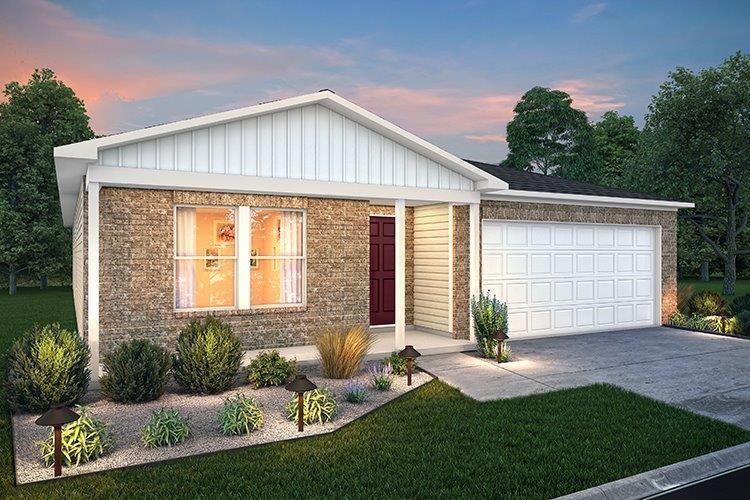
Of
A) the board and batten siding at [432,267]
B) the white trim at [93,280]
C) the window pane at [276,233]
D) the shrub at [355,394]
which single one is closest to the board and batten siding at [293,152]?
the white trim at [93,280]

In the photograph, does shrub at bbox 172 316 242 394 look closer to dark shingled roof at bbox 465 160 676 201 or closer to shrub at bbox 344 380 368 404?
shrub at bbox 344 380 368 404

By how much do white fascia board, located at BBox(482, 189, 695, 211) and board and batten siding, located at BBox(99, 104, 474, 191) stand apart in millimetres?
1744

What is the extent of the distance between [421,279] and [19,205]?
26.2m

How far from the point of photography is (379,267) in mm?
13086

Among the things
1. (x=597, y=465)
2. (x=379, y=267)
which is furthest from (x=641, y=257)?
(x=597, y=465)

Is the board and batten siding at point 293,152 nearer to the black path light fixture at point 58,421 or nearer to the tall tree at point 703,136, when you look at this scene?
the black path light fixture at point 58,421

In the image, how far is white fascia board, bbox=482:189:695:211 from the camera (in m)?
12.0

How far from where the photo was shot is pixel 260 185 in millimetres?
9305

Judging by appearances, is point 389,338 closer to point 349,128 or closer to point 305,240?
point 305,240

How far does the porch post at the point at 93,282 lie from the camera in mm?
8039

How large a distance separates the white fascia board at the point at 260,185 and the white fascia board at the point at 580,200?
98 cm

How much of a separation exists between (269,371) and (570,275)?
8265 millimetres

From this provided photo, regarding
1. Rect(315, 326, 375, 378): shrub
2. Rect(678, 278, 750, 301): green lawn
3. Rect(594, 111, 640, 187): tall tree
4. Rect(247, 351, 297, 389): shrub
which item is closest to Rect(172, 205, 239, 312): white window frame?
Rect(247, 351, 297, 389): shrub

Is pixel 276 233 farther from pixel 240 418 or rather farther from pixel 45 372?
pixel 240 418
